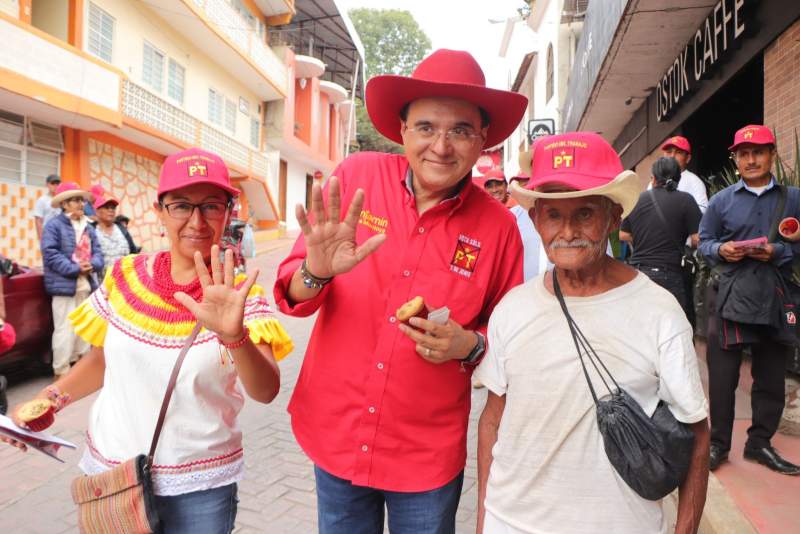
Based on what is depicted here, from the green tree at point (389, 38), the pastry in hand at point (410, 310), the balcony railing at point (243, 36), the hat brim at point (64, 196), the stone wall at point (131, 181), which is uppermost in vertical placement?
the green tree at point (389, 38)

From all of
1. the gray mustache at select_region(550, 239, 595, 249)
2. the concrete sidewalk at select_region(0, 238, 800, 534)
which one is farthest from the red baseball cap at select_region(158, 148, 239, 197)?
the concrete sidewalk at select_region(0, 238, 800, 534)

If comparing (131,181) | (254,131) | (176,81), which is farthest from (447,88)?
(254,131)

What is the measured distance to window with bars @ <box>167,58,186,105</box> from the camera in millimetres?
17000

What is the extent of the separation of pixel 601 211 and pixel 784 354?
265cm

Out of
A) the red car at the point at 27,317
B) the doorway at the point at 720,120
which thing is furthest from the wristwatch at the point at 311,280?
the doorway at the point at 720,120

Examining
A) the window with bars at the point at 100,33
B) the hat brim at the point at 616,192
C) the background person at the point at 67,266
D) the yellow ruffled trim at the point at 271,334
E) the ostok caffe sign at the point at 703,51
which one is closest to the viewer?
the hat brim at the point at 616,192

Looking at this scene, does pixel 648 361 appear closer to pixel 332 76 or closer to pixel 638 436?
pixel 638 436

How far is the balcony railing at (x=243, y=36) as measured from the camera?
56.9 ft

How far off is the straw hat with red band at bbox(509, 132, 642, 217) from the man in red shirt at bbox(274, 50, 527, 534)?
0.27 m

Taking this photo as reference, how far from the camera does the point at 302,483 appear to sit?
372 cm

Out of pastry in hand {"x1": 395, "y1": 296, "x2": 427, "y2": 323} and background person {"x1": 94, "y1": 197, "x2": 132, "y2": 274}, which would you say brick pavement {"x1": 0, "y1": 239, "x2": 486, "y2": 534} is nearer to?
pastry in hand {"x1": 395, "y1": 296, "x2": 427, "y2": 323}

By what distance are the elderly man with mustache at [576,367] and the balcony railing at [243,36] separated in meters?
17.1

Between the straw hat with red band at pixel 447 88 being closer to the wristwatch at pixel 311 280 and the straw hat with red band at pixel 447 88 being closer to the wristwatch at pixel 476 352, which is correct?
the wristwatch at pixel 311 280

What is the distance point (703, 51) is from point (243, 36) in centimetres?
1648
